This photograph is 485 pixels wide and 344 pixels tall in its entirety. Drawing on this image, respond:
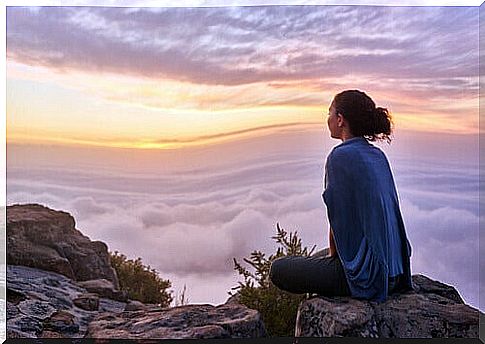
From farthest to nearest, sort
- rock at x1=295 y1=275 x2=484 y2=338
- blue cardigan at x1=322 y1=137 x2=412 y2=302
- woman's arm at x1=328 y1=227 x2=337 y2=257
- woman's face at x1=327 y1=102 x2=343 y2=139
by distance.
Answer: woman's face at x1=327 y1=102 x2=343 y2=139 < woman's arm at x1=328 y1=227 x2=337 y2=257 < blue cardigan at x1=322 y1=137 x2=412 y2=302 < rock at x1=295 y1=275 x2=484 y2=338

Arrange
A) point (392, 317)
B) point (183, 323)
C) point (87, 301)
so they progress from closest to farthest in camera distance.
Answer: point (392, 317)
point (183, 323)
point (87, 301)

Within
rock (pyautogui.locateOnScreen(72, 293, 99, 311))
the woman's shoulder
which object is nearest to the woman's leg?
the woman's shoulder

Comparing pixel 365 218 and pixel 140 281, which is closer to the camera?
pixel 365 218

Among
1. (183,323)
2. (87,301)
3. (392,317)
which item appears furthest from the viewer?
(87,301)

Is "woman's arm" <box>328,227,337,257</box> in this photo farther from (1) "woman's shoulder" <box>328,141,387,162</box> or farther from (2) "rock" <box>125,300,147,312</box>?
(2) "rock" <box>125,300,147,312</box>

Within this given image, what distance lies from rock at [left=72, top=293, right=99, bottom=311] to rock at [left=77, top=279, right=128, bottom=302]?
0.04 m

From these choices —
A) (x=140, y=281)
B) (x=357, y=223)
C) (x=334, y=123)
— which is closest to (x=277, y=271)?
(x=357, y=223)

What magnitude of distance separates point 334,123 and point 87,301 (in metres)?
2.08

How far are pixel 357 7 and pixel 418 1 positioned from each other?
419mm

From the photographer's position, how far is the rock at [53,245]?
240 inches

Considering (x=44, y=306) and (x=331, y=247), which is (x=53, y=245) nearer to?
(x=44, y=306)

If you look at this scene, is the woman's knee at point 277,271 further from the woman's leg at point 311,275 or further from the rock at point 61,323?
the rock at point 61,323

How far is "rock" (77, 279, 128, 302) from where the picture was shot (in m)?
6.14

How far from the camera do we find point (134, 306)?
243 inches
